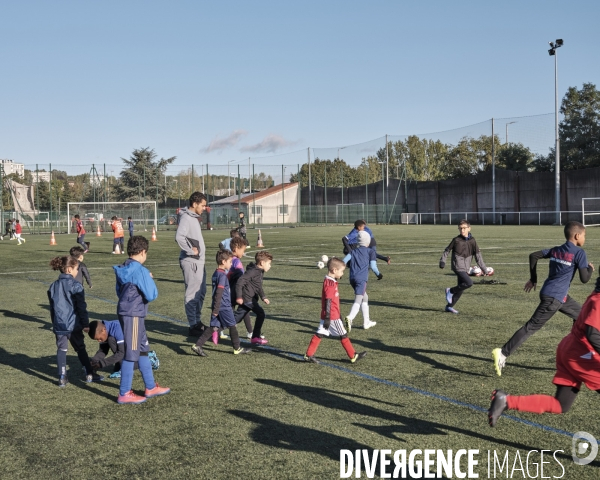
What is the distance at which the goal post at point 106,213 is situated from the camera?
58.1 metres

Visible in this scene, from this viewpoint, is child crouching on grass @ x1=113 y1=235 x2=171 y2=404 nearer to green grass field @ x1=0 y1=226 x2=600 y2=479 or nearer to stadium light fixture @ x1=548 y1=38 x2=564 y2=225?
green grass field @ x1=0 y1=226 x2=600 y2=479

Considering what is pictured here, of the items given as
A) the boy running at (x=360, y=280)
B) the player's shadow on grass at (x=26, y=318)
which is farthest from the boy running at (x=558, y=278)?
the player's shadow on grass at (x=26, y=318)

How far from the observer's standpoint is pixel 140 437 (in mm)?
5543

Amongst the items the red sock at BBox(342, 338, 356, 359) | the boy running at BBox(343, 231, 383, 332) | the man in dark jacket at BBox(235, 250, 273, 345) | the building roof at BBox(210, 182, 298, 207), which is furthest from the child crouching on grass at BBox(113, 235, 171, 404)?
the building roof at BBox(210, 182, 298, 207)

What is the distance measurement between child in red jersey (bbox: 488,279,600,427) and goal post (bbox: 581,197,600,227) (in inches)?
1784

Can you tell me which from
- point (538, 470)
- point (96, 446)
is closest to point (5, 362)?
point (96, 446)

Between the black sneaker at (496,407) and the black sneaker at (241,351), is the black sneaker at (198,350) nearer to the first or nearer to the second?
the black sneaker at (241,351)

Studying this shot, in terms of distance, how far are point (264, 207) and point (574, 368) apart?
231 ft

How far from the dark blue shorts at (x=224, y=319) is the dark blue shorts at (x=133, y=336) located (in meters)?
2.11

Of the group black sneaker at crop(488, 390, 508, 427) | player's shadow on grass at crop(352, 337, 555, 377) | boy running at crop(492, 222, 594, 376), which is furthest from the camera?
player's shadow on grass at crop(352, 337, 555, 377)

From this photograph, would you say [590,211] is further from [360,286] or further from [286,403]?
[286,403]

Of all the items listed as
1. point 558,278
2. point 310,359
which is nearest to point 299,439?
point 310,359

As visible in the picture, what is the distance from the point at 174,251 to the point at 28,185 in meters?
41.3

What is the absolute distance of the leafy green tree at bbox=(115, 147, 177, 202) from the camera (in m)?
72.1
